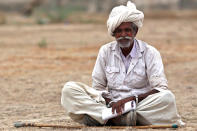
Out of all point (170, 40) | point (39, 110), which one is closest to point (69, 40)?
point (170, 40)

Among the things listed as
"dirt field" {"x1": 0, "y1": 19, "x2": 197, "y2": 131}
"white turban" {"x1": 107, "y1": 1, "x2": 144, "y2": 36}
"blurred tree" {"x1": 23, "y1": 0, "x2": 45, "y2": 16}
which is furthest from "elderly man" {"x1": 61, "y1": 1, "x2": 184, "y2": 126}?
"blurred tree" {"x1": 23, "y1": 0, "x2": 45, "y2": 16}

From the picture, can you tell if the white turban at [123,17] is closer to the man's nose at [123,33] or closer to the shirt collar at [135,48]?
the man's nose at [123,33]

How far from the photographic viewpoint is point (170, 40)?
16.7 meters

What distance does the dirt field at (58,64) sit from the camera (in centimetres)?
755

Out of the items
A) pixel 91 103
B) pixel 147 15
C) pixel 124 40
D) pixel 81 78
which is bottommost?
pixel 147 15

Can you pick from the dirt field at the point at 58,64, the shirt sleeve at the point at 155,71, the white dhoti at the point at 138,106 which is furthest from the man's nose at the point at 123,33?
the dirt field at the point at 58,64

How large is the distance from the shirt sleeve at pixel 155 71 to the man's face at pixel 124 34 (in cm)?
25

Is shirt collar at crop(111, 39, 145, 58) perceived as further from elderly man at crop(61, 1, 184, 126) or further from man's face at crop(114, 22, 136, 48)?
man's face at crop(114, 22, 136, 48)

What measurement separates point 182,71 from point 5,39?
7.48m

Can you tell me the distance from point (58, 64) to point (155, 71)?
6.35m

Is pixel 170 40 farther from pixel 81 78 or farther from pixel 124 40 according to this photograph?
pixel 124 40

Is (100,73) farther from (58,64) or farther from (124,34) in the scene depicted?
(58,64)

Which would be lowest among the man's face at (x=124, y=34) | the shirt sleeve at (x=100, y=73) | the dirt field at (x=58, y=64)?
the dirt field at (x=58, y=64)

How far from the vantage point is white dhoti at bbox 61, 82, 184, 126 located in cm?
568
